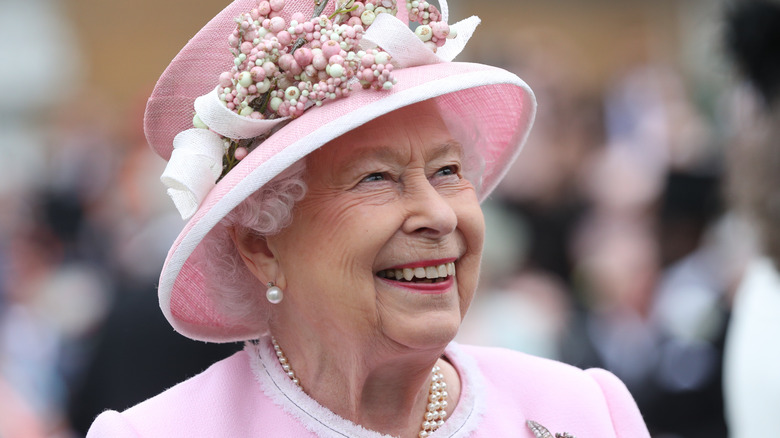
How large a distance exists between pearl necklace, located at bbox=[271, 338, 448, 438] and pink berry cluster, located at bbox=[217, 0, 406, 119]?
671 millimetres

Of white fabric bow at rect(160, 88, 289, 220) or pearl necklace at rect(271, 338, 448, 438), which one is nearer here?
white fabric bow at rect(160, 88, 289, 220)

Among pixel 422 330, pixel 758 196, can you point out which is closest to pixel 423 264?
pixel 422 330

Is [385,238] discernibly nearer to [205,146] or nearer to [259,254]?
[259,254]

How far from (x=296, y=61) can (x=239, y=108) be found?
0.19m

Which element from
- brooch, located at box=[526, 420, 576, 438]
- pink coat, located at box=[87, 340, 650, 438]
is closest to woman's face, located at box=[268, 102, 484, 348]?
pink coat, located at box=[87, 340, 650, 438]

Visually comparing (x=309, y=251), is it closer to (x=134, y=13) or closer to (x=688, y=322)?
(x=688, y=322)

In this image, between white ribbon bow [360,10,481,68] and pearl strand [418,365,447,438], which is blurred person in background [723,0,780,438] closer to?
pearl strand [418,365,447,438]

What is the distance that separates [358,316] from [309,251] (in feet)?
0.68

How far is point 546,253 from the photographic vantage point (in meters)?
7.55

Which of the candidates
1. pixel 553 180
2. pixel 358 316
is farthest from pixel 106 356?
pixel 553 180

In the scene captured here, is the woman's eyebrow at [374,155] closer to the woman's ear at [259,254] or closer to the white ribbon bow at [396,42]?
the white ribbon bow at [396,42]

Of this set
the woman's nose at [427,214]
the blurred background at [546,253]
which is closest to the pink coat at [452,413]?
the woman's nose at [427,214]

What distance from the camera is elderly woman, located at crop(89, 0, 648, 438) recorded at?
2.51 m

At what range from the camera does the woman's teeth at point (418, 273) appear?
8.38 feet
